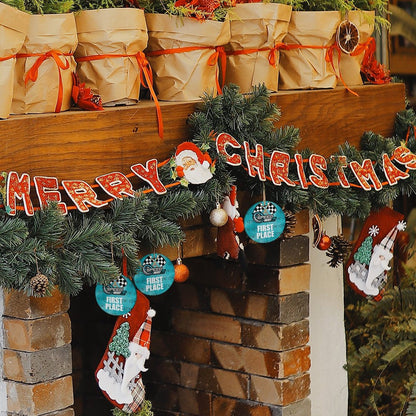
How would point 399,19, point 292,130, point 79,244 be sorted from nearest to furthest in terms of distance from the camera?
point 79,244 → point 292,130 → point 399,19

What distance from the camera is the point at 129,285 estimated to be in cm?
192

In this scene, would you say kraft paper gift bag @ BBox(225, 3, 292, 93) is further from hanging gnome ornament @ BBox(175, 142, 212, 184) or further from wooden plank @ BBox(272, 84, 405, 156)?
hanging gnome ornament @ BBox(175, 142, 212, 184)

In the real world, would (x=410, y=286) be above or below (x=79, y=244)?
below

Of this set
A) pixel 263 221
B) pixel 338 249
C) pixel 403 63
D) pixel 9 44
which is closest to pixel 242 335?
pixel 338 249

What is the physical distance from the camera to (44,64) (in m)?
1.92

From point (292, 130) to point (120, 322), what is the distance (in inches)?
25.7

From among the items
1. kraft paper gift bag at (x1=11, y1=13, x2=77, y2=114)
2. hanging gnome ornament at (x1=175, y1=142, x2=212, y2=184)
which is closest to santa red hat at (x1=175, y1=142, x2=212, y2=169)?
hanging gnome ornament at (x1=175, y1=142, x2=212, y2=184)

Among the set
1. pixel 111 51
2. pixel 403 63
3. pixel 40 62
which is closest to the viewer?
pixel 40 62

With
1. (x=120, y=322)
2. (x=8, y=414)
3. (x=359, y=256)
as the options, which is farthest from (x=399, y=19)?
(x=8, y=414)

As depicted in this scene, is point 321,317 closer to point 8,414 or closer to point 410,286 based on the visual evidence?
point 410,286

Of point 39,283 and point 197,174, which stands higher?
point 197,174

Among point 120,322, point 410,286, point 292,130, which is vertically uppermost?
point 292,130

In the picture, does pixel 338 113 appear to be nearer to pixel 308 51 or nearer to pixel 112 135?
pixel 308 51

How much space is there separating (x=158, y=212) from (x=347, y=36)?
918mm
